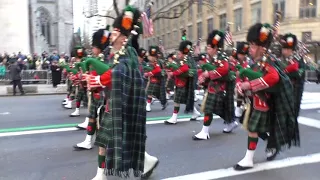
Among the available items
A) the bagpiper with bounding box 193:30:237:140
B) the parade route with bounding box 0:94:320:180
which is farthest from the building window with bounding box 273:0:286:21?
the bagpiper with bounding box 193:30:237:140

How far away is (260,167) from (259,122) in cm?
69

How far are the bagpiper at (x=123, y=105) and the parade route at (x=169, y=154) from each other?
0.90 metres

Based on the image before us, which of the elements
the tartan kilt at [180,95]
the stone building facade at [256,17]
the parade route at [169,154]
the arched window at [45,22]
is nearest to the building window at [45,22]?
the arched window at [45,22]

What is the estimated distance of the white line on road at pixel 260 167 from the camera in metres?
4.30

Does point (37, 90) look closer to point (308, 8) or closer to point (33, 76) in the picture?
point (33, 76)

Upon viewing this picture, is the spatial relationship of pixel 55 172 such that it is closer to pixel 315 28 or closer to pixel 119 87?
pixel 119 87

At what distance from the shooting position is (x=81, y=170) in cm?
455

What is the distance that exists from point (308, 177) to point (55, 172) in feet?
10.8

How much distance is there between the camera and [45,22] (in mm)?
46156

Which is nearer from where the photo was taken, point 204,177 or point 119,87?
point 119,87

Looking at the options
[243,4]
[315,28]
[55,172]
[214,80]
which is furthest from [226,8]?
[55,172]

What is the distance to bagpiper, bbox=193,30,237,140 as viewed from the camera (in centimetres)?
596

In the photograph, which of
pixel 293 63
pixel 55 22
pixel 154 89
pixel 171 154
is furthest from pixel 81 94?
pixel 55 22

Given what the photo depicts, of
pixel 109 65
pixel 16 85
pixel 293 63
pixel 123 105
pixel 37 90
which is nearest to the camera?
pixel 123 105
